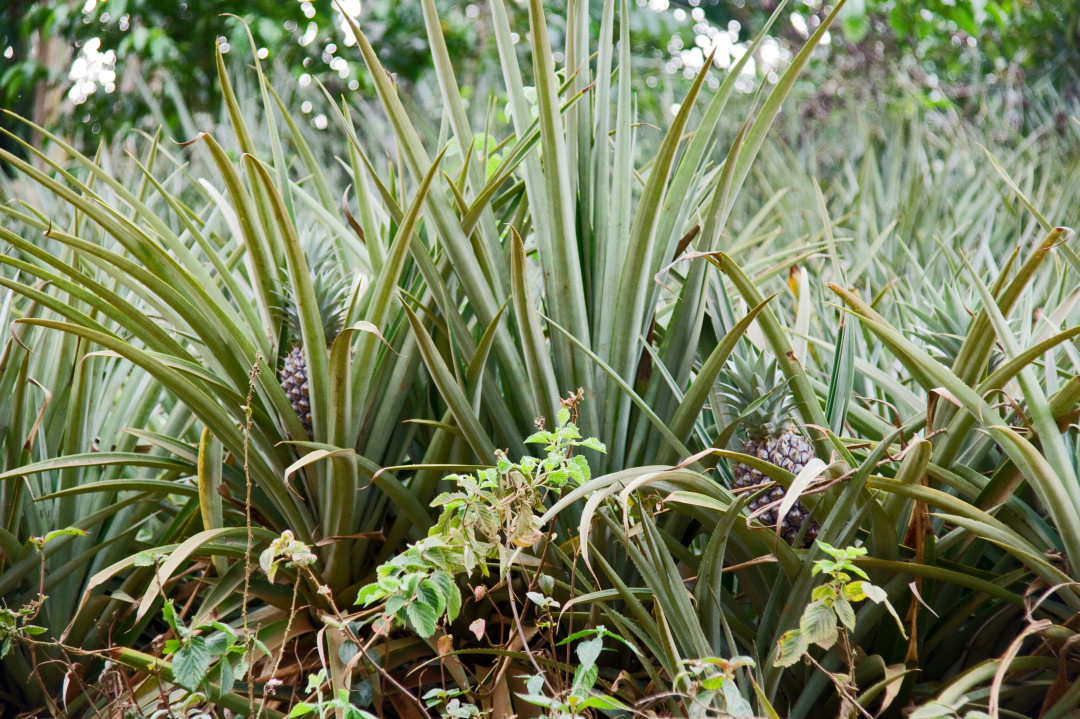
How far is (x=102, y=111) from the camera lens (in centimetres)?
354

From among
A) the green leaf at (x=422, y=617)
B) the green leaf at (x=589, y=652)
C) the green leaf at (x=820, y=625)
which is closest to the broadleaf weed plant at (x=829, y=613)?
the green leaf at (x=820, y=625)

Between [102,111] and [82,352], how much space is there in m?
2.99

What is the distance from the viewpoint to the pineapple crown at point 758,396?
847 millimetres

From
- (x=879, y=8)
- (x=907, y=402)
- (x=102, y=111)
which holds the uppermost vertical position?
(x=879, y=8)

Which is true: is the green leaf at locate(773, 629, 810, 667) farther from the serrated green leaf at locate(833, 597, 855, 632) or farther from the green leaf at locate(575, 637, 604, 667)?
the green leaf at locate(575, 637, 604, 667)

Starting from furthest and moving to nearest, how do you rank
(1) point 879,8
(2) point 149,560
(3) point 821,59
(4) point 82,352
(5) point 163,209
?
1. (3) point 821,59
2. (1) point 879,8
3. (5) point 163,209
4. (4) point 82,352
5. (2) point 149,560

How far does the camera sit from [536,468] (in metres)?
0.87

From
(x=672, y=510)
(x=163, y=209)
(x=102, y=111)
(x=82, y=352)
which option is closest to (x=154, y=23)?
(x=102, y=111)

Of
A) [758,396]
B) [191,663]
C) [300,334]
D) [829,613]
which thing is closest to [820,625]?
[829,613]

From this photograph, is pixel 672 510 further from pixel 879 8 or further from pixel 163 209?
pixel 879 8

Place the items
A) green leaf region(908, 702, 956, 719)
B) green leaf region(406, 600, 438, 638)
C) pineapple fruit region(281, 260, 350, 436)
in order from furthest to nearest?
pineapple fruit region(281, 260, 350, 436)
green leaf region(406, 600, 438, 638)
green leaf region(908, 702, 956, 719)

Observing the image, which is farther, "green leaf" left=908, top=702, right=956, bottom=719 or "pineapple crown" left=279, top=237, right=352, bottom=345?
"pineapple crown" left=279, top=237, right=352, bottom=345

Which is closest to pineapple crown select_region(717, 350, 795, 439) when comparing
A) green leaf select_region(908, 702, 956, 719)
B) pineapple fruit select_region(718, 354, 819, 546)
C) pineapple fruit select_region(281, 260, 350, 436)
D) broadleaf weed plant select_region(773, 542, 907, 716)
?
pineapple fruit select_region(718, 354, 819, 546)

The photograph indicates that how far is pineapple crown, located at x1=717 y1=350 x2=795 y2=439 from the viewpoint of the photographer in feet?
2.78
